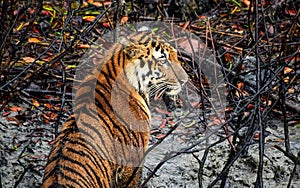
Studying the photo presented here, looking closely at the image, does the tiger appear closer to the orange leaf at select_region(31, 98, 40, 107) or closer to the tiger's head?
the tiger's head

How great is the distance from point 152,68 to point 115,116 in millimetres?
470

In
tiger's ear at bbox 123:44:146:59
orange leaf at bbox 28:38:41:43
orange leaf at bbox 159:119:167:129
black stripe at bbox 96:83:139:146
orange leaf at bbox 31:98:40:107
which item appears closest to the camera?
black stripe at bbox 96:83:139:146

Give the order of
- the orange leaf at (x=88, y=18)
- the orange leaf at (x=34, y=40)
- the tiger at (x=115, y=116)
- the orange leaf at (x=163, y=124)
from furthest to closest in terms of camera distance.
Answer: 1. the orange leaf at (x=88, y=18)
2. the orange leaf at (x=34, y=40)
3. the orange leaf at (x=163, y=124)
4. the tiger at (x=115, y=116)

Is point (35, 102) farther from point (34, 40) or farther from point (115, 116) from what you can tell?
point (115, 116)

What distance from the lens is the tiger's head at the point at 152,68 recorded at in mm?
3984

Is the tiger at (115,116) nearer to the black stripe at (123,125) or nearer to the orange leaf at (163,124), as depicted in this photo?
the black stripe at (123,125)

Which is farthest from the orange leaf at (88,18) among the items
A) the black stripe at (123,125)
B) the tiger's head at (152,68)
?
the black stripe at (123,125)

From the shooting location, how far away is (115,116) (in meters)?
3.77

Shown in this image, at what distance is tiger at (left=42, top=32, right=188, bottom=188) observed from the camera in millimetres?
3232

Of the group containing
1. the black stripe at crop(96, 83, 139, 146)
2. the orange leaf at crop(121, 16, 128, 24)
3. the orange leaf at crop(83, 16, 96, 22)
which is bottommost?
the black stripe at crop(96, 83, 139, 146)

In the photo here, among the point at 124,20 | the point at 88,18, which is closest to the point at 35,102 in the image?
the point at 124,20

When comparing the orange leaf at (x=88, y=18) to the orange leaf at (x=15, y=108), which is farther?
the orange leaf at (x=88, y=18)

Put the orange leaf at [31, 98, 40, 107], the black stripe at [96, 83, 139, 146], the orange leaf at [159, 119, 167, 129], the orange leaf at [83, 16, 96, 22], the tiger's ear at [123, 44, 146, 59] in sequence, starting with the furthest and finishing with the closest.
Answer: the orange leaf at [83, 16, 96, 22], the orange leaf at [31, 98, 40, 107], the orange leaf at [159, 119, 167, 129], the tiger's ear at [123, 44, 146, 59], the black stripe at [96, 83, 139, 146]

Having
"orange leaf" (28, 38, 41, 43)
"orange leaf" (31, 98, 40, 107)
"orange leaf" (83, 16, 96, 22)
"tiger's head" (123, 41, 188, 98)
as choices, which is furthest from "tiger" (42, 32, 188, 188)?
"orange leaf" (83, 16, 96, 22)
